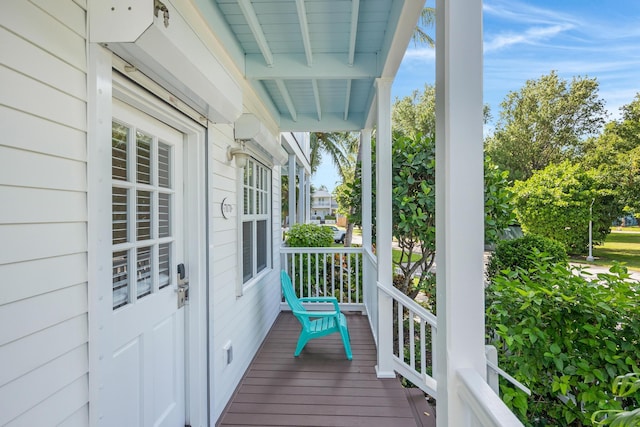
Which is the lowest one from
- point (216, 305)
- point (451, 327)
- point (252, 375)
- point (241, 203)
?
point (252, 375)

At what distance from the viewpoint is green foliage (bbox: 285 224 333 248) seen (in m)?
5.21

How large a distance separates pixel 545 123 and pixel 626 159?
1083 cm

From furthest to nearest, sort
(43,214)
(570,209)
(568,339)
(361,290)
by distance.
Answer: (570,209) < (361,290) < (568,339) < (43,214)

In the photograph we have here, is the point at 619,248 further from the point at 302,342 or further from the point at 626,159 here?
the point at 302,342

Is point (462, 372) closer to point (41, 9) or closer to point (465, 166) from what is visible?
point (465, 166)

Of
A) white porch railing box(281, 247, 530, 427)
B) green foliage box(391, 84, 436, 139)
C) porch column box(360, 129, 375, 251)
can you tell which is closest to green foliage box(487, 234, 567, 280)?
white porch railing box(281, 247, 530, 427)

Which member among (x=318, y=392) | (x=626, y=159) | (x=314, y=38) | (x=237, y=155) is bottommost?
(x=318, y=392)

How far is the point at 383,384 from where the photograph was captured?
2.78m

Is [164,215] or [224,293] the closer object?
[164,215]

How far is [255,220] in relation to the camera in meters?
3.69

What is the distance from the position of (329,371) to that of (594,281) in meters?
2.21

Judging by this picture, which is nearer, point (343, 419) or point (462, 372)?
point (462, 372)

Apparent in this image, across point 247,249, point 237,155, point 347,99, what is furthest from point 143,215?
point 347,99

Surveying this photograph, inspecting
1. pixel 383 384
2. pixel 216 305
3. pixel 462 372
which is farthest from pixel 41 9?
pixel 383 384
